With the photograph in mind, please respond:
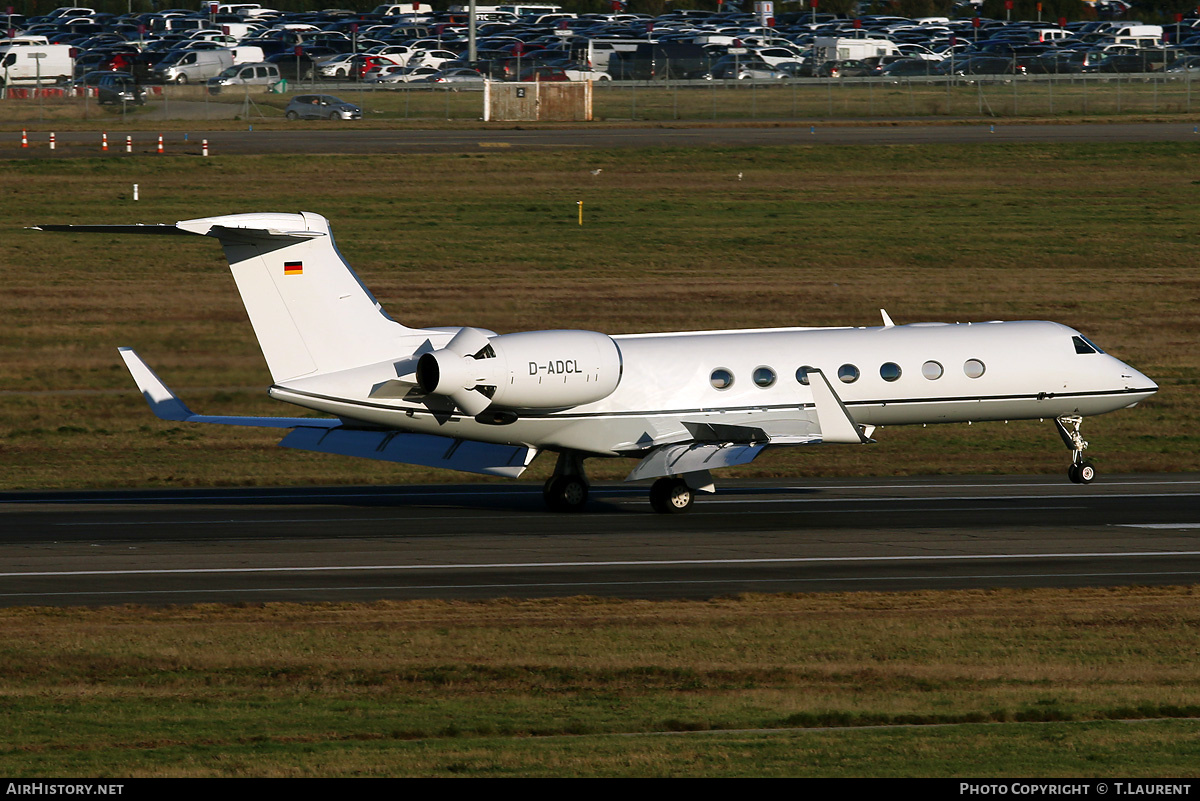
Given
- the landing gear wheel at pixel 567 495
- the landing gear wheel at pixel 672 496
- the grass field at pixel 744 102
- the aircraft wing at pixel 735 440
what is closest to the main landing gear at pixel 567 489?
the landing gear wheel at pixel 567 495

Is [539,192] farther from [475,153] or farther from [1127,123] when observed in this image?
[1127,123]

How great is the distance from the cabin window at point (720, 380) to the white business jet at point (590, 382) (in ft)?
0.08

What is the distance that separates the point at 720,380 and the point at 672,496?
2341 millimetres

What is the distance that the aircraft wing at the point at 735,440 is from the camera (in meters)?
29.6

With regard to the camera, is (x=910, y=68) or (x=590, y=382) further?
(x=910, y=68)

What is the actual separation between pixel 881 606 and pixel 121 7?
161373 mm

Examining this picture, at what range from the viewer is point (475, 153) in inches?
2881

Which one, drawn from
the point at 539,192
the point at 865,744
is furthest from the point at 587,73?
the point at 865,744

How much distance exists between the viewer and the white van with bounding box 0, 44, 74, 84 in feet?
342

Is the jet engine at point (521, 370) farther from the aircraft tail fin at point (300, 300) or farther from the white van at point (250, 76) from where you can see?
the white van at point (250, 76)

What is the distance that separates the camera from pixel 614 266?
2306 inches

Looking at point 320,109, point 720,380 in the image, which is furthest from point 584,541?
point 320,109

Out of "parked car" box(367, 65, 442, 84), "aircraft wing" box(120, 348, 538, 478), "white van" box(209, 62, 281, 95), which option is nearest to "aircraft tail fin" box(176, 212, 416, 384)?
"aircraft wing" box(120, 348, 538, 478)

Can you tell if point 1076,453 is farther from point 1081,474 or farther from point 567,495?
point 567,495
